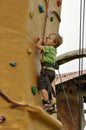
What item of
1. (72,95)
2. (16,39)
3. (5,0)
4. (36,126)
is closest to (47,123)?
(36,126)

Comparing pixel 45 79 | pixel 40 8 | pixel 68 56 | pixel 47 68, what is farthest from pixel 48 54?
pixel 68 56

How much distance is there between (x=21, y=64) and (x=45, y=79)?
0.37 metres

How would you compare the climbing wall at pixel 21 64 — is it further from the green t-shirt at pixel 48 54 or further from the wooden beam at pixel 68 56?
the wooden beam at pixel 68 56

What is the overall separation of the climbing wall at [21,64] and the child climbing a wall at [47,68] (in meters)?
0.07

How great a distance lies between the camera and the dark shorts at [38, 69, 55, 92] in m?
4.48

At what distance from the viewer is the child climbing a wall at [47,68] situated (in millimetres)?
4480

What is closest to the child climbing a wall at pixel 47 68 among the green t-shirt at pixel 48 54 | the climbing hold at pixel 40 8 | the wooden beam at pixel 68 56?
the green t-shirt at pixel 48 54

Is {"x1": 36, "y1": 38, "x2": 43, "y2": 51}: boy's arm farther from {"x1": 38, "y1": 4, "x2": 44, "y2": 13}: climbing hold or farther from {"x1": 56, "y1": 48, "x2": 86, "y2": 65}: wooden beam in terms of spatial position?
{"x1": 56, "y1": 48, "x2": 86, "y2": 65}: wooden beam

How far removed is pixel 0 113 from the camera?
4.03 metres

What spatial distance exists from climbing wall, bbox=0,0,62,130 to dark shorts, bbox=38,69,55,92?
5 cm

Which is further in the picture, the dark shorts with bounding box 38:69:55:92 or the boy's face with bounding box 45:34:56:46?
the boy's face with bounding box 45:34:56:46

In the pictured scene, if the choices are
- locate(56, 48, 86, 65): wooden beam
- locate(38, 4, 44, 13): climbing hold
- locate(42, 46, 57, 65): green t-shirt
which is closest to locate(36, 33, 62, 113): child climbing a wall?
locate(42, 46, 57, 65): green t-shirt

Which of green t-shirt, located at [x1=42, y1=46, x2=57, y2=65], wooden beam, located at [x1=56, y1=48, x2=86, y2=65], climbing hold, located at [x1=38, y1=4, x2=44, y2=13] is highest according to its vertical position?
climbing hold, located at [x1=38, y1=4, x2=44, y2=13]

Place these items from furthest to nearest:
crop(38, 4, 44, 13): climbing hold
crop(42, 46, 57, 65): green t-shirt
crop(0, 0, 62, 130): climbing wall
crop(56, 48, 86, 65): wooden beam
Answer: crop(56, 48, 86, 65): wooden beam, crop(38, 4, 44, 13): climbing hold, crop(42, 46, 57, 65): green t-shirt, crop(0, 0, 62, 130): climbing wall
